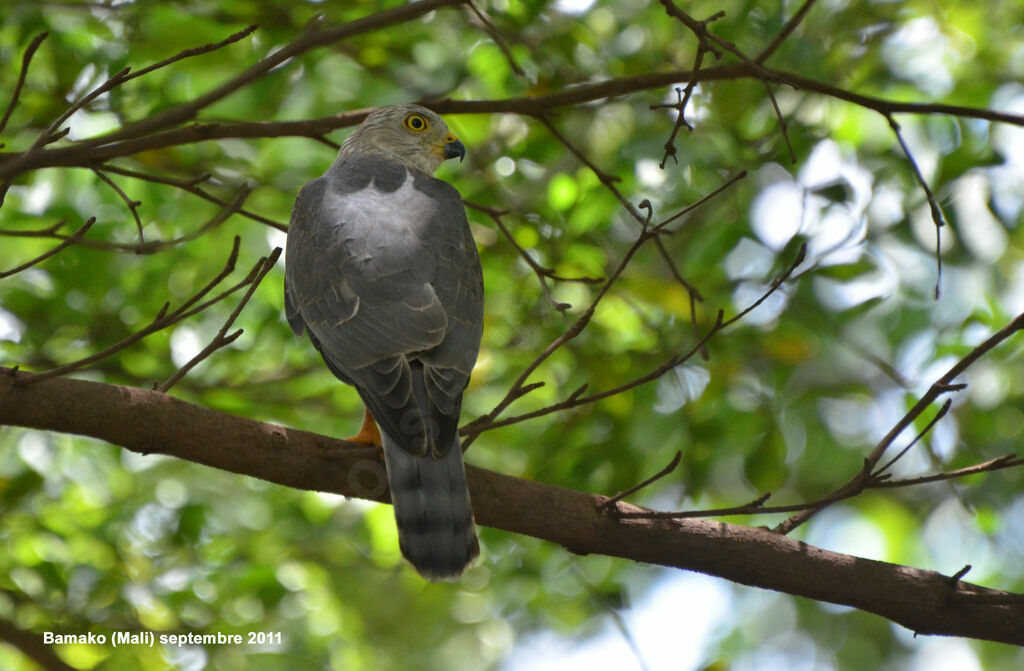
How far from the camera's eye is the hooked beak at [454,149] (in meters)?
4.86

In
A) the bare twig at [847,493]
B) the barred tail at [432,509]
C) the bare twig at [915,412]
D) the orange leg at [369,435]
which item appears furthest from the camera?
the orange leg at [369,435]

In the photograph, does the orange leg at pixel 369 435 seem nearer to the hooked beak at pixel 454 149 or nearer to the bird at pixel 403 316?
the bird at pixel 403 316

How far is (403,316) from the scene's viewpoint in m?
3.41

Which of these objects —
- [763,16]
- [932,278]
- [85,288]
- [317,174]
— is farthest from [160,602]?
[932,278]

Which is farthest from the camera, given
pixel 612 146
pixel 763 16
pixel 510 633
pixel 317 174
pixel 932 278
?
pixel 510 633

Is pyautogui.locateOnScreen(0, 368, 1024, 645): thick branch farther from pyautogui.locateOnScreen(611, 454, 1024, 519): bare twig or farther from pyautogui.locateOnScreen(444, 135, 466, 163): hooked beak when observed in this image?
pyautogui.locateOnScreen(444, 135, 466, 163): hooked beak

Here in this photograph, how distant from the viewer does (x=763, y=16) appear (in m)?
4.24

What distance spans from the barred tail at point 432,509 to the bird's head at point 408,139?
2.06m

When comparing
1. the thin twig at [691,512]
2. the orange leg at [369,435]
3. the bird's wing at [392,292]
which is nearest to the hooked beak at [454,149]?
the bird's wing at [392,292]

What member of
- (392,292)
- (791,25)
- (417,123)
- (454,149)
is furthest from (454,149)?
(791,25)

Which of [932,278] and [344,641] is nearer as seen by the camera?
[932,278]

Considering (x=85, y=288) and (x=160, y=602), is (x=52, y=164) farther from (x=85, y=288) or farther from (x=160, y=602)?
(x=160, y=602)

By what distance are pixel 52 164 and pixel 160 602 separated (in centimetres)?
263

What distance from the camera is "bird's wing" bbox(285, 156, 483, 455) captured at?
10.4 feet
